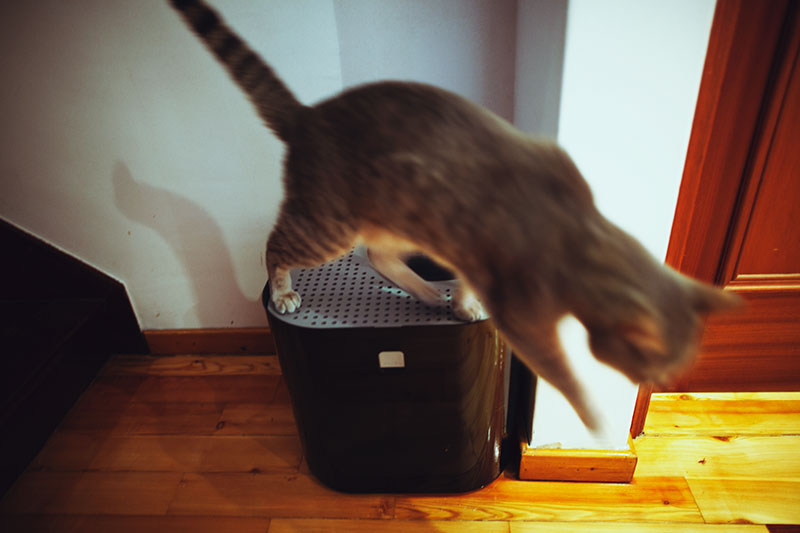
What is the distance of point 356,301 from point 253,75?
43 centimetres

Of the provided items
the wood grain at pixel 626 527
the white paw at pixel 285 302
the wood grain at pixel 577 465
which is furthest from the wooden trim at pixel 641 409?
the white paw at pixel 285 302

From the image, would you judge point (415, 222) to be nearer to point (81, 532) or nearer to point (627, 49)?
point (627, 49)

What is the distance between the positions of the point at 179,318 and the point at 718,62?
4.91 ft

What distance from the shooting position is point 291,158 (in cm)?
67

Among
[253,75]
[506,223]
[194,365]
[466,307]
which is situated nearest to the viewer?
[506,223]

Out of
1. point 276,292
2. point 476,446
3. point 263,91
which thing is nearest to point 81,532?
point 276,292

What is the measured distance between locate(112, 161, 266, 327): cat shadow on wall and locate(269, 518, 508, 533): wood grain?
0.63m

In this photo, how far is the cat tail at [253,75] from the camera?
66 cm

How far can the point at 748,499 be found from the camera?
103 cm

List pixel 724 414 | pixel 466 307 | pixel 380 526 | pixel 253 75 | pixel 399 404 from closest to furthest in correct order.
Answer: pixel 253 75, pixel 466 307, pixel 399 404, pixel 380 526, pixel 724 414

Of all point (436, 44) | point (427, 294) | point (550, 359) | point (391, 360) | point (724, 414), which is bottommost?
point (724, 414)

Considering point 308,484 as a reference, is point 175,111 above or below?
above

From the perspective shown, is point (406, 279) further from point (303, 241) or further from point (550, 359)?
point (550, 359)

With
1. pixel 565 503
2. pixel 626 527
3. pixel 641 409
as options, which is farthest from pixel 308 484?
pixel 641 409
